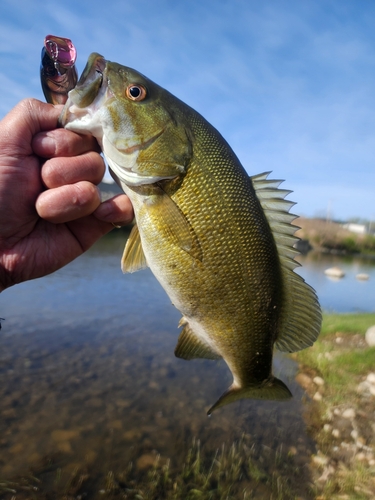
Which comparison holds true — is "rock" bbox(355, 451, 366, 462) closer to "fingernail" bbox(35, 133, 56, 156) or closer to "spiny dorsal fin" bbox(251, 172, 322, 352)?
"spiny dorsal fin" bbox(251, 172, 322, 352)

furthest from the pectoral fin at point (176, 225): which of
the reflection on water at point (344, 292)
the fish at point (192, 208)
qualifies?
the reflection on water at point (344, 292)

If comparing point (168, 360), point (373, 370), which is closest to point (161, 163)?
point (168, 360)

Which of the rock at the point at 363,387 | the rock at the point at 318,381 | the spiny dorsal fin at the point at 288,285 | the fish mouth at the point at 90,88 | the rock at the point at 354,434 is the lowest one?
the rock at the point at 354,434

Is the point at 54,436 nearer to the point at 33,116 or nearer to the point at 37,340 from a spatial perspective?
the point at 37,340

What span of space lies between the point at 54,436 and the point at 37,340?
385 centimetres

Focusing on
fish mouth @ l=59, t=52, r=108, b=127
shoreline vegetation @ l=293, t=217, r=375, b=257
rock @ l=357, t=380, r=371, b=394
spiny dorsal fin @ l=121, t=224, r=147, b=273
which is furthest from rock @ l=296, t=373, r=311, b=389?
shoreline vegetation @ l=293, t=217, r=375, b=257

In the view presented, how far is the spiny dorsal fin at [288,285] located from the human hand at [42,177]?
100 centimetres

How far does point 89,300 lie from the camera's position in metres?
12.6

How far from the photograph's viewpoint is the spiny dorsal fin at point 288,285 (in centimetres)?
236

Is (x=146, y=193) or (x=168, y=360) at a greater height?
(x=146, y=193)

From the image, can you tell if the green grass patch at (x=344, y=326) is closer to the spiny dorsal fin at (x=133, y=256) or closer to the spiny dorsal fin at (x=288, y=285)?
the spiny dorsal fin at (x=288, y=285)

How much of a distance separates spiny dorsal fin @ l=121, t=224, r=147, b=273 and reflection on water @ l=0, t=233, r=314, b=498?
13.2 feet

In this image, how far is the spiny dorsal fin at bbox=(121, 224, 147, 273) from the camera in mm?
2352

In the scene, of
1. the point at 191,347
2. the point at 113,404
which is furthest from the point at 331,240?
the point at 191,347
